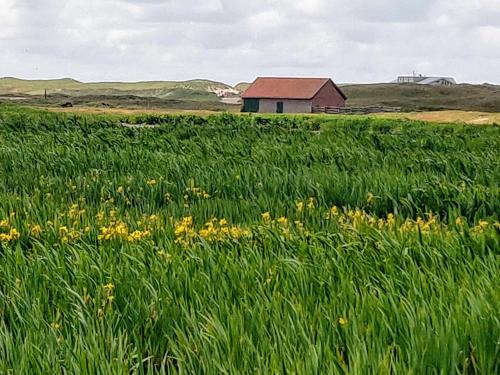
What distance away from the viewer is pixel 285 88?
77500mm

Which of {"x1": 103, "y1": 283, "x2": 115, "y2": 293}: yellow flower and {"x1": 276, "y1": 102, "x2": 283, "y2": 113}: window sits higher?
{"x1": 103, "y1": 283, "x2": 115, "y2": 293}: yellow flower

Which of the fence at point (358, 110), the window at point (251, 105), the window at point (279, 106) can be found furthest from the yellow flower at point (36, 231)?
the window at point (251, 105)

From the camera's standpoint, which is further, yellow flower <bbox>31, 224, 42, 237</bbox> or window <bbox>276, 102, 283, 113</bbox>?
window <bbox>276, 102, 283, 113</bbox>

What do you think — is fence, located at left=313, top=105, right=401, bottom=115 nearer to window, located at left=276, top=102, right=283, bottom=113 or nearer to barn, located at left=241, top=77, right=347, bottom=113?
barn, located at left=241, top=77, right=347, bottom=113

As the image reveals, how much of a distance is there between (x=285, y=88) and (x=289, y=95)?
76.0 inches

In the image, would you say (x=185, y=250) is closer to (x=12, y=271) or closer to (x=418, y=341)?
(x=12, y=271)

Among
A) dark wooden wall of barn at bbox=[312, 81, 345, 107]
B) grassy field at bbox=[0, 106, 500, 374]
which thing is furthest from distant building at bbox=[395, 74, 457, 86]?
grassy field at bbox=[0, 106, 500, 374]

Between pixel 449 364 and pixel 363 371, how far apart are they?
15.5 inches

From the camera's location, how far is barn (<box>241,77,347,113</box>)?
75.9 metres

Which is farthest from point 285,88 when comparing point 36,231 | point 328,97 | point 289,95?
point 36,231

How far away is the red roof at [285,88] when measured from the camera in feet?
249

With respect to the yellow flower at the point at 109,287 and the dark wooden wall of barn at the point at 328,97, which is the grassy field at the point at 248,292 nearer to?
the yellow flower at the point at 109,287

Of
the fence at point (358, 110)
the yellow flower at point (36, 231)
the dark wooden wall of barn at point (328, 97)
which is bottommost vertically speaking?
the fence at point (358, 110)

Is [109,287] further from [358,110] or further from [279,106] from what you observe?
[279,106]
